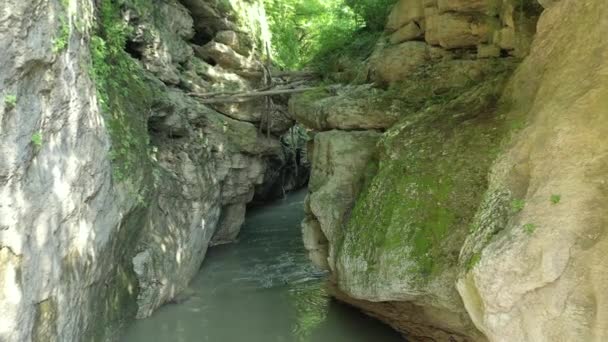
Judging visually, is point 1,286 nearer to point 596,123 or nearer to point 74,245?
point 74,245

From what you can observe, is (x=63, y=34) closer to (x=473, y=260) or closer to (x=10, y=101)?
(x=10, y=101)

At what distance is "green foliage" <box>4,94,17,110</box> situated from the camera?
4.77 metres

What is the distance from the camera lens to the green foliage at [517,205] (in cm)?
493

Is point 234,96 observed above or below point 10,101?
above

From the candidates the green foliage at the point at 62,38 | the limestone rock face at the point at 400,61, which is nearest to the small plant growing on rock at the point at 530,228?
the limestone rock face at the point at 400,61

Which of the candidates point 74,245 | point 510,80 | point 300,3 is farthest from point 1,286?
point 300,3

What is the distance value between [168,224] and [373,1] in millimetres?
7461

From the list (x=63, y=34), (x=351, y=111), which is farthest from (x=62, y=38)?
(x=351, y=111)

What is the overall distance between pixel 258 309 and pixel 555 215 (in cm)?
718

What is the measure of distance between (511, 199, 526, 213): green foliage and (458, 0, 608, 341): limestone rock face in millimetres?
51

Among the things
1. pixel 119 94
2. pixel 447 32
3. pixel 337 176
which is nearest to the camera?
pixel 119 94

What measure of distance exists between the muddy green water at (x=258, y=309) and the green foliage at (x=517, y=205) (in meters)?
4.67

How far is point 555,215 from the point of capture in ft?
14.8

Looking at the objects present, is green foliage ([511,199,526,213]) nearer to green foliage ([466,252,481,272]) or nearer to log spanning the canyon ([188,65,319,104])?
green foliage ([466,252,481,272])
